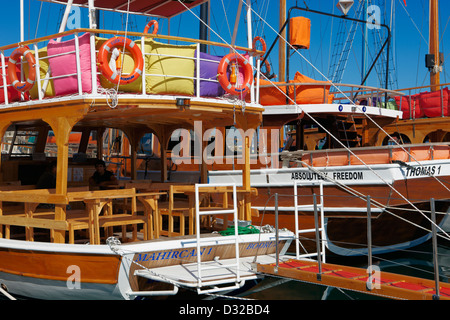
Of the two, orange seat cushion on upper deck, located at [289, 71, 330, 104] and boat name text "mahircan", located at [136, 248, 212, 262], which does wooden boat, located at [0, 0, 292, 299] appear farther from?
orange seat cushion on upper deck, located at [289, 71, 330, 104]

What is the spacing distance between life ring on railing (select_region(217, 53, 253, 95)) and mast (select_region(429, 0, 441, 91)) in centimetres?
1531

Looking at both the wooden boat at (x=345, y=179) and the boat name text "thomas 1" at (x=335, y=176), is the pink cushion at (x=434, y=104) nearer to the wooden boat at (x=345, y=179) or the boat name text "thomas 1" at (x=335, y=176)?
the wooden boat at (x=345, y=179)

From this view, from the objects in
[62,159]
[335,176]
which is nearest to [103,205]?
[62,159]

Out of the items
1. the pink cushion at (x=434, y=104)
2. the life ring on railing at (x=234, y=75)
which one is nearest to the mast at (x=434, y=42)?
the pink cushion at (x=434, y=104)

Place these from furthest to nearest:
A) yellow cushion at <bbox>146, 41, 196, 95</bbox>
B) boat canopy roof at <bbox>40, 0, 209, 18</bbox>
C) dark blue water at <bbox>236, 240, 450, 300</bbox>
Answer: boat canopy roof at <bbox>40, 0, 209, 18</bbox>, dark blue water at <bbox>236, 240, 450, 300</bbox>, yellow cushion at <bbox>146, 41, 196, 95</bbox>

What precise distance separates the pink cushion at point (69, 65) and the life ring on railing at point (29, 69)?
0.32 metres

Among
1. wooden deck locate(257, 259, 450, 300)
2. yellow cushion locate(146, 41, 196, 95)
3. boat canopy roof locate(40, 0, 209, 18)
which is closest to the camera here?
wooden deck locate(257, 259, 450, 300)

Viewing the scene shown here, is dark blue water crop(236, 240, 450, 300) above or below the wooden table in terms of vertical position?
below

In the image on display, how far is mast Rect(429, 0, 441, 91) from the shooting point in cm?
2216

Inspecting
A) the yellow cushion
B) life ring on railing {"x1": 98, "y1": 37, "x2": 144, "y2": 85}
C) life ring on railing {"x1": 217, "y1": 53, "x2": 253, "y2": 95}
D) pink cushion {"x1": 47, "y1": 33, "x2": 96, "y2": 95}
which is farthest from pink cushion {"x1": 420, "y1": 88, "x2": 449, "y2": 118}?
pink cushion {"x1": 47, "y1": 33, "x2": 96, "y2": 95}

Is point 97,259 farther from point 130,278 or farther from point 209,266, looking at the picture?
point 209,266

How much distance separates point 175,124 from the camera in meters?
12.9

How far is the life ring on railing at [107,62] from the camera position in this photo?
25.8ft

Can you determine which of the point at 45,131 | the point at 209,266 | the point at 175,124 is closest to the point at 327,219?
the point at 175,124
